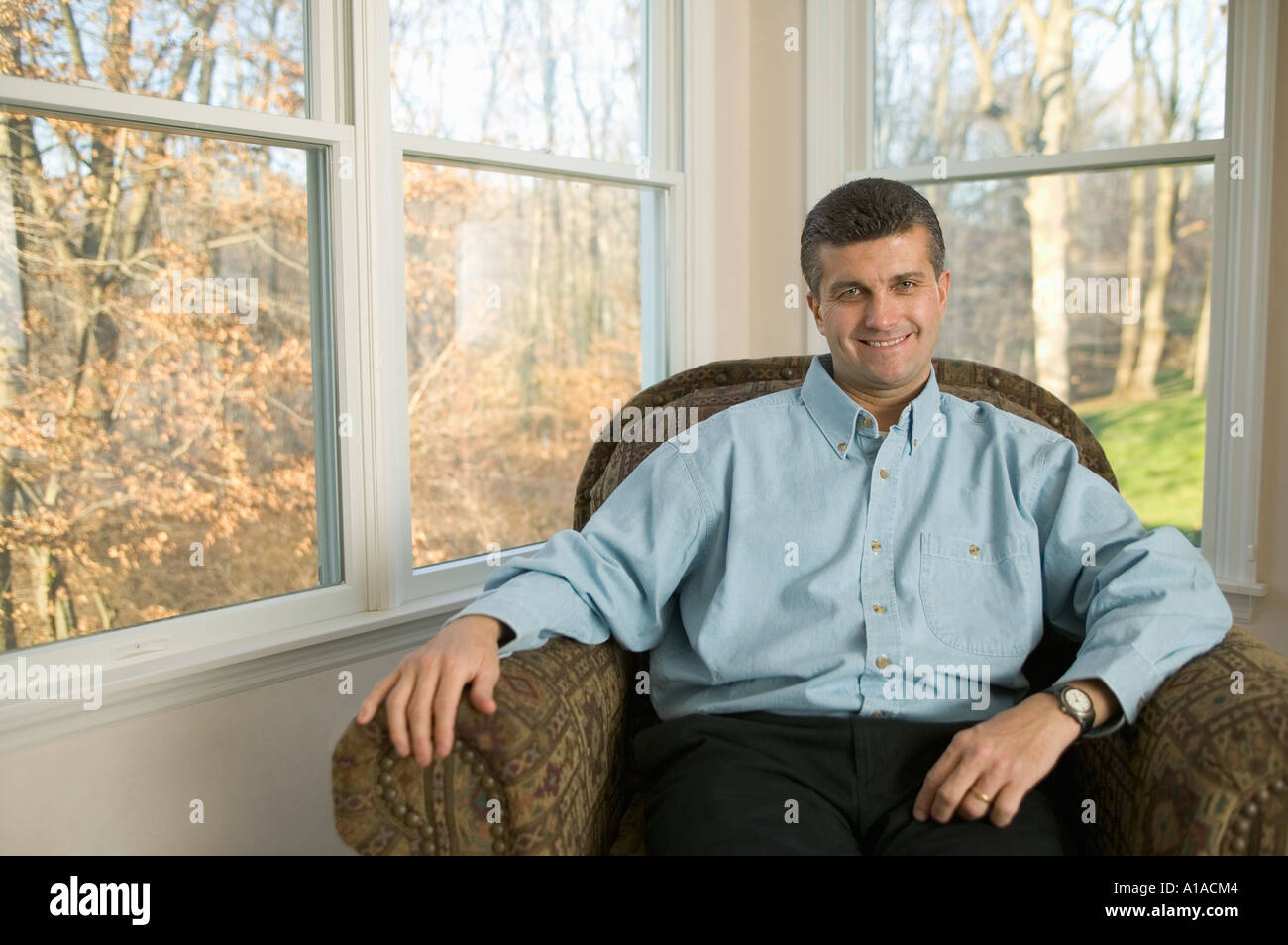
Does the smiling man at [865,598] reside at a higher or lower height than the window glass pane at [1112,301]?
lower

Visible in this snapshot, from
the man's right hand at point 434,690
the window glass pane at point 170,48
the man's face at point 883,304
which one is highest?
the window glass pane at point 170,48

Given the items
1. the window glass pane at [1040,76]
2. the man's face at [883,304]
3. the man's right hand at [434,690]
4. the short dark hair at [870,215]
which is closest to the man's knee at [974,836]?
the man's right hand at [434,690]

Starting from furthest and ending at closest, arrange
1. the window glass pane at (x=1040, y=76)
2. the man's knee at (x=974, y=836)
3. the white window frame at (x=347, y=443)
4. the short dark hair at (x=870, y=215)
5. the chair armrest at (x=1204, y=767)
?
1. the window glass pane at (x=1040, y=76)
2. the white window frame at (x=347, y=443)
3. the short dark hair at (x=870, y=215)
4. the man's knee at (x=974, y=836)
5. the chair armrest at (x=1204, y=767)

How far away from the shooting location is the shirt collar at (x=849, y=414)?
1587 millimetres

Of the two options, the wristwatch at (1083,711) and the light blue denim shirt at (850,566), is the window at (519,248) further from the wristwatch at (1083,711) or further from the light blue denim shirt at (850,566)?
the wristwatch at (1083,711)

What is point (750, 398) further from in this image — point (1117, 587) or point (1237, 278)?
point (1237, 278)

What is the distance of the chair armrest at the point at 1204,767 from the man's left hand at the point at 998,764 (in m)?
0.10

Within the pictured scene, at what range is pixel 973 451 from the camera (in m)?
1.60

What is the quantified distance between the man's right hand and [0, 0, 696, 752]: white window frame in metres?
0.68

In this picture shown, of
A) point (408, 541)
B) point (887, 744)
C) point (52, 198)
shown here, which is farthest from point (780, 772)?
point (52, 198)

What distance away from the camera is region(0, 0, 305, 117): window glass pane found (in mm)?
1598

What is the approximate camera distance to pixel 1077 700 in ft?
4.22

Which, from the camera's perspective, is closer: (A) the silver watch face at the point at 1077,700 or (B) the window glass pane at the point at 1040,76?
(A) the silver watch face at the point at 1077,700

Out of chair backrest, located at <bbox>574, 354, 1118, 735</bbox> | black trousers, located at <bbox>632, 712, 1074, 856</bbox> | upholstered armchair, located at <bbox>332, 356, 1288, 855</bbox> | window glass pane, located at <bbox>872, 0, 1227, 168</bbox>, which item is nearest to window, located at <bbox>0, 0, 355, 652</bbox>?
chair backrest, located at <bbox>574, 354, 1118, 735</bbox>
